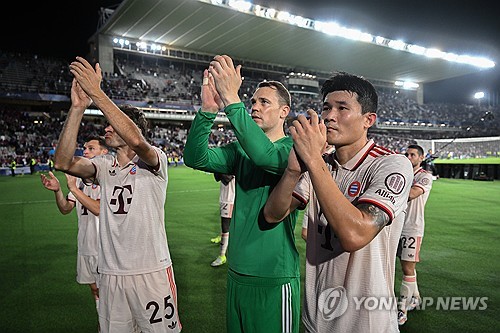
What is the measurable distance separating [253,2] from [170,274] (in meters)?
33.6

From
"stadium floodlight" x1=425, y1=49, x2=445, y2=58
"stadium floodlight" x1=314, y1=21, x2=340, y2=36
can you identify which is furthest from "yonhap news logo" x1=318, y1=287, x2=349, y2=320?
"stadium floodlight" x1=425, y1=49, x2=445, y2=58

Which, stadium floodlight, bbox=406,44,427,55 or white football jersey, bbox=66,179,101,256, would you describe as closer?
white football jersey, bbox=66,179,101,256

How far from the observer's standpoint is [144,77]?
4378 centimetres

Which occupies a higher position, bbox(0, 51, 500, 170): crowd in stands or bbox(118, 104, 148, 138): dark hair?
bbox(0, 51, 500, 170): crowd in stands

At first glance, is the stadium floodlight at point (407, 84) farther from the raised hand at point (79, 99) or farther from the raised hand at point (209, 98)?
the raised hand at point (209, 98)

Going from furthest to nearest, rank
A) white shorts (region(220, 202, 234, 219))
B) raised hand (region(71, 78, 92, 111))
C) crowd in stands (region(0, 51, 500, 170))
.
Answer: crowd in stands (region(0, 51, 500, 170))
white shorts (region(220, 202, 234, 219))
raised hand (region(71, 78, 92, 111))

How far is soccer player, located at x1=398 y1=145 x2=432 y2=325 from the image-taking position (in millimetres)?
4457

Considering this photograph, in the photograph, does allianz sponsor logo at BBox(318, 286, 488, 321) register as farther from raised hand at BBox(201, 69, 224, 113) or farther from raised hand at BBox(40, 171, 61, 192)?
raised hand at BBox(40, 171, 61, 192)

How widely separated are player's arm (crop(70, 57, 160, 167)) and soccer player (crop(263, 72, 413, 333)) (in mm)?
1159

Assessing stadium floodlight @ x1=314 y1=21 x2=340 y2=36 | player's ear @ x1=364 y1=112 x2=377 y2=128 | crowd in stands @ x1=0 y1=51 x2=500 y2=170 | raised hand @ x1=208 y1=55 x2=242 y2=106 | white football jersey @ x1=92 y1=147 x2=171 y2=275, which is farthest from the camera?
stadium floodlight @ x1=314 y1=21 x2=340 y2=36

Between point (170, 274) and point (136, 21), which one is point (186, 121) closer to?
point (136, 21)

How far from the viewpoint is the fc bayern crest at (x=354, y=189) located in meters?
2.00

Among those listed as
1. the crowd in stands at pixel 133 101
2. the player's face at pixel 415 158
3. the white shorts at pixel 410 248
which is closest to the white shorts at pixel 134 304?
the white shorts at pixel 410 248

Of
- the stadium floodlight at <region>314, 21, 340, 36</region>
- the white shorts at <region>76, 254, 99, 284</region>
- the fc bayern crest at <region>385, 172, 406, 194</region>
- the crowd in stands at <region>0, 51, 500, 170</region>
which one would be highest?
the stadium floodlight at <region>314, 21, 340, 36</region>
